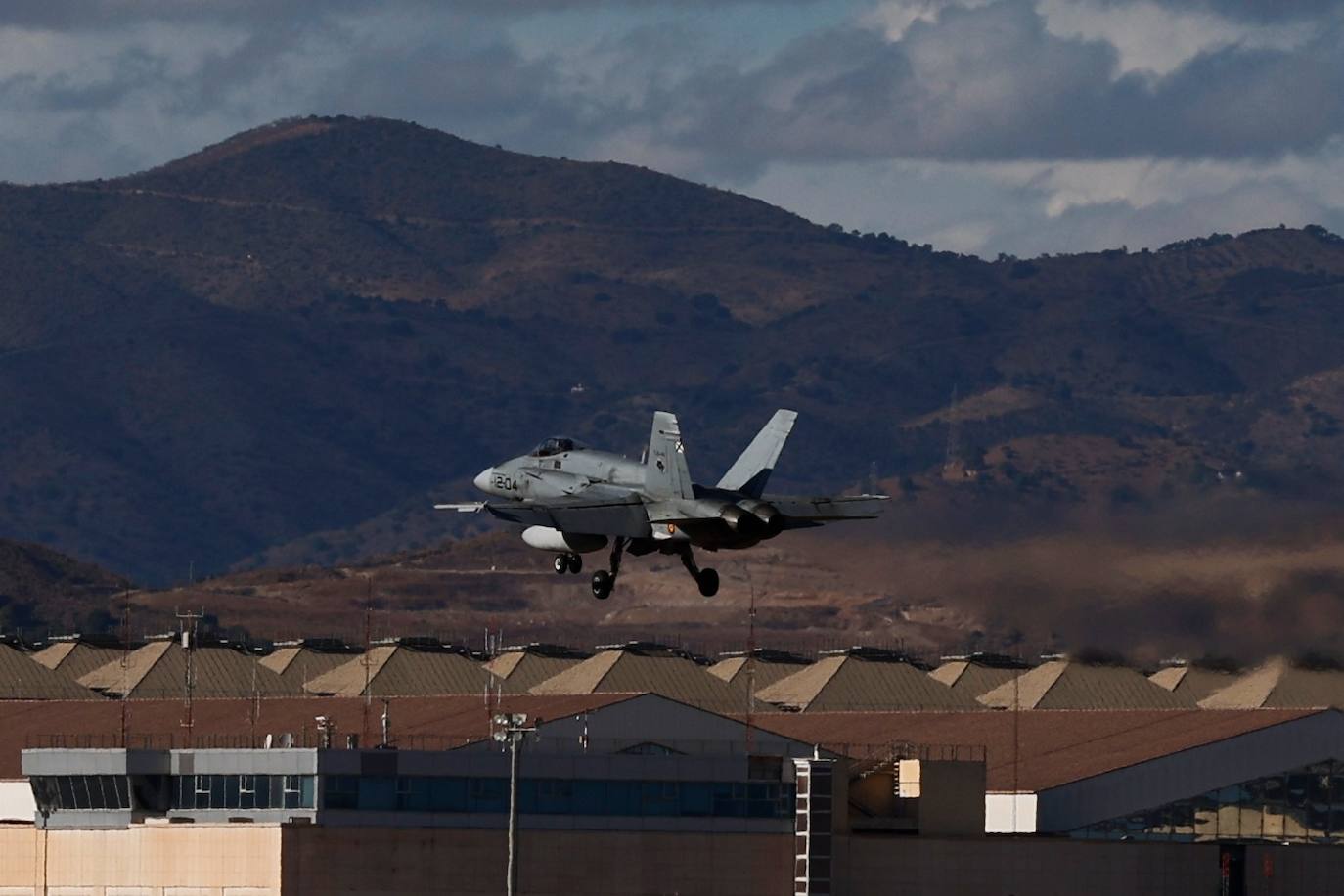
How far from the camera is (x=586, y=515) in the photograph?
117 metres

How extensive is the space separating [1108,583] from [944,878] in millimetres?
16121

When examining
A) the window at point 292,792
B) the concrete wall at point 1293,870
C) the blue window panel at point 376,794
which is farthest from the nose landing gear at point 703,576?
the concrete wall at point 1293,870

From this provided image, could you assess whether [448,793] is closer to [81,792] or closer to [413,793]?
[413,793]

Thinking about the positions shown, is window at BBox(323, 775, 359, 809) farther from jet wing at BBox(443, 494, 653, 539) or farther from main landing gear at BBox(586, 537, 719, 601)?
main landing gear at BBox(586, 537, 719, 601)

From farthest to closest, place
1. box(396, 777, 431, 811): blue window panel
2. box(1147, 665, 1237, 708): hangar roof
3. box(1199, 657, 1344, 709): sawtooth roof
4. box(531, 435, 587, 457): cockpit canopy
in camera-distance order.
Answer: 1. box(1147, 665, 1237, 708): hangar roof
2. box(1199, 657, 1344, 709): sawtooth roof
3. box(396, 777, 431, 811): blue window panel
4. box(531, 435, 587, 457): cockpit canopy

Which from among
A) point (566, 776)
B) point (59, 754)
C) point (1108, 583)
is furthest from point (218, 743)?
point (1108, 583)

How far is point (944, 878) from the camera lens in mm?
148500

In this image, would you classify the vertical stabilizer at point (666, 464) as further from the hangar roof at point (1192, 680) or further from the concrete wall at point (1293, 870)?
the concrete wall at point (1293, 870)

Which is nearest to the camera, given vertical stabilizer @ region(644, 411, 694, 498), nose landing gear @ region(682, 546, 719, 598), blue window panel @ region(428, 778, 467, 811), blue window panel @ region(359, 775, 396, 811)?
vertical stabilizer @ region(644, 411, 694, 498)

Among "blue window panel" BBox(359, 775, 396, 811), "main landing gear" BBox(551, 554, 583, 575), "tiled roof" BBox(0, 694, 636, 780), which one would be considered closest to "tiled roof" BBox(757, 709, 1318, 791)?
"tiled roof" BBox(0, 694, 636, 780)

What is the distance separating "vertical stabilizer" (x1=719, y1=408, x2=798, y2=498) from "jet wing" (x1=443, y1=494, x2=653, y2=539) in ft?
11.0

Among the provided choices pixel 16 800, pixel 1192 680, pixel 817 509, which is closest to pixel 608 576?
pixel 817 509

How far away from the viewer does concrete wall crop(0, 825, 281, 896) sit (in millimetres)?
141000

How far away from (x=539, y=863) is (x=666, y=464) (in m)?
35.5
